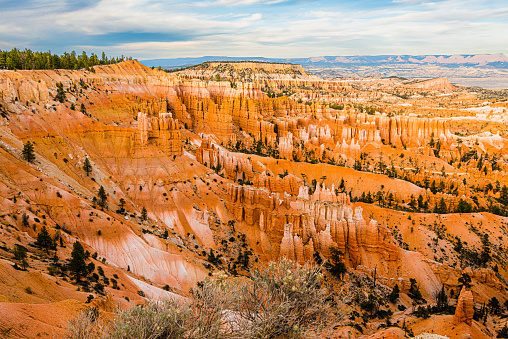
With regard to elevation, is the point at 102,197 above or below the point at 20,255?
below

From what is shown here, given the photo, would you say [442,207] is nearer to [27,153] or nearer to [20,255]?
[20,255]

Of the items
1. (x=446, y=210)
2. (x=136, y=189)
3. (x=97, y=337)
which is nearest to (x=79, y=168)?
(x=136, y=189)

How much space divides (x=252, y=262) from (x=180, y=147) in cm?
2172

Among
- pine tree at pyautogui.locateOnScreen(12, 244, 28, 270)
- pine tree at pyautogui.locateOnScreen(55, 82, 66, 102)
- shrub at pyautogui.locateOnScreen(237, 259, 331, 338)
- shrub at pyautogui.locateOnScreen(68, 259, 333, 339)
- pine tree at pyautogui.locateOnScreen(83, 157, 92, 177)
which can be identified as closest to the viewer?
shrub at pyautogui.locateOnScreen(68, 259, 333, 339)

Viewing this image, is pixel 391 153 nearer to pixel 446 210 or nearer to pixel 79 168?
pixel 446 210

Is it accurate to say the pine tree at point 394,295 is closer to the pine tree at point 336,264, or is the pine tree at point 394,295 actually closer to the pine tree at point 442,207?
the pine tree at point 336,264

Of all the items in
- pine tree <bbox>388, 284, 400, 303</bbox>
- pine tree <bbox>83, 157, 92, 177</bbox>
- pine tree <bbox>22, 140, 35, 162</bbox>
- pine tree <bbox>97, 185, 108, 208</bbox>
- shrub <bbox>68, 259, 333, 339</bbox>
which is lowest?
pine tree <bbox>388, 284, 400, 303</bbox>

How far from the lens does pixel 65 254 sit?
2653 centimetres

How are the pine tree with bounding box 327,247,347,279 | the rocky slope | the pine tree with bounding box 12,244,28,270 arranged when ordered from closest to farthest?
the pine tree with bounding box 12,244,28,270, the rocky slope, the pine tree with bounding box 327,247,347,279

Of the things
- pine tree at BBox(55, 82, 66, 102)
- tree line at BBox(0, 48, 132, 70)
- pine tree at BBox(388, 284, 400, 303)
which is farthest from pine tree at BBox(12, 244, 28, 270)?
tree line at BBox(0, 48, 132, 70)

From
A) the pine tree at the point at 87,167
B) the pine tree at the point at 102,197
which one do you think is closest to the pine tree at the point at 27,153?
the pine tree at the point at 87,167

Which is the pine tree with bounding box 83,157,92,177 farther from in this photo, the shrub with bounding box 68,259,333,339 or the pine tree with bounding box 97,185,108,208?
the shrub with bounding box 68,259,333,339

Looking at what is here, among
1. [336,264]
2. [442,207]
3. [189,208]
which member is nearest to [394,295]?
[336,264]

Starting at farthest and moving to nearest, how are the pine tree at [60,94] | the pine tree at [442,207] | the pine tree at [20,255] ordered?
the pine tree at [442,207] < the pine tree at [60,94] < the pine tree at [20,255]
